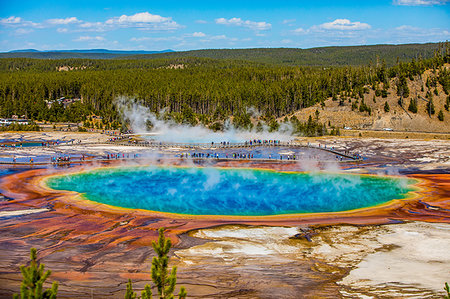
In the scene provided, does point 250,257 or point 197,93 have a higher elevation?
point 197,93

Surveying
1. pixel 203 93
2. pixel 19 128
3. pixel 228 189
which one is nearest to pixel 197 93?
pixel 203 93

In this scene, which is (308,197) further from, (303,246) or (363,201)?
(303,246)

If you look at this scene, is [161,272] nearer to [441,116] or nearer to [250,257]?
[250,257]

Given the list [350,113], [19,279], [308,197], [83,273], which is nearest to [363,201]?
[308,197]

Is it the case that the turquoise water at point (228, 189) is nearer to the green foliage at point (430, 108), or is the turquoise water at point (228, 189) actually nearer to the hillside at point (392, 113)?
the hillside at point (392, 113)

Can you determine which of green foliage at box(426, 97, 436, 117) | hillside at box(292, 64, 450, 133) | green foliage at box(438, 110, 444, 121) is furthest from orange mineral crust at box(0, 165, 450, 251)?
green foliage at box(426, 97, 436, 117)
